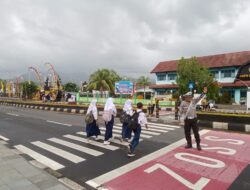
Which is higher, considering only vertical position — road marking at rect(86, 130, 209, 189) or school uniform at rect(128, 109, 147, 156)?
school uniform at rect(128, 109, 147, 156)

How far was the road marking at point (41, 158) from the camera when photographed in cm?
680

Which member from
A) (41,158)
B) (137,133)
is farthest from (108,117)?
(41,158)

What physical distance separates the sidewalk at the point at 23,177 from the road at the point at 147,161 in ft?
1.67

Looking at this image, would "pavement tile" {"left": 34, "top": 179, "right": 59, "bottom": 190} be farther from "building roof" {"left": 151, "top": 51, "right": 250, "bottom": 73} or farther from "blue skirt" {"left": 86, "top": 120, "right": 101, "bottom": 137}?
"building roof" {"left": 151, "top": 51, "right": 250, "bottom": 73}

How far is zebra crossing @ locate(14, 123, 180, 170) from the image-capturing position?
7363 millimetres

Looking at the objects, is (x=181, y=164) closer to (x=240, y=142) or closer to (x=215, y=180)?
(x=215, y=180)

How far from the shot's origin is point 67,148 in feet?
28.5

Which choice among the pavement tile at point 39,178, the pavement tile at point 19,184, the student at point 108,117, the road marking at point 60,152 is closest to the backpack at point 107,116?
the student at point 108,117

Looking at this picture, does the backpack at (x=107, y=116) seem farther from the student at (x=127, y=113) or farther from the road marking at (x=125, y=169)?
the road marking at (x=125, y=169)

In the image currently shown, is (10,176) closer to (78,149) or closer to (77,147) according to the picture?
(78,149)

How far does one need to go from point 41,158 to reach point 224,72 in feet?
139

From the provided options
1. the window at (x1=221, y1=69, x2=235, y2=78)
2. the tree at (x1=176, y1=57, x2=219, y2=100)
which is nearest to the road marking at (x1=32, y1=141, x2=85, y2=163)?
the tree at (x1=176, y1=57, x2=219, y2=100)

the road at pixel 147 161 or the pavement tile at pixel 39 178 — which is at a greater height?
the road at pixel 147 161

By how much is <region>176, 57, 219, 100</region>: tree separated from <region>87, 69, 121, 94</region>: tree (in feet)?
58.1
